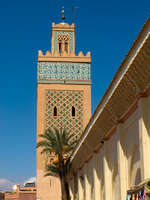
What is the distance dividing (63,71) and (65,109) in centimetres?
290

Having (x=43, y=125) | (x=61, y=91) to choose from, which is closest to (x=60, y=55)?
(x=61, y=91)

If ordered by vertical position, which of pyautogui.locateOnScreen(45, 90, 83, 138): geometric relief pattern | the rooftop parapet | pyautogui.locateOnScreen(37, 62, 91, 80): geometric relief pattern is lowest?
pyautogui.locateOnScreen(45, 90, 83, 138): geometric relief pattern

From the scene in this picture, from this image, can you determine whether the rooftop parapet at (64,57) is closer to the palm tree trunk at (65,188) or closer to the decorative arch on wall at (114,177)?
the palm tree trunk at (65,188)

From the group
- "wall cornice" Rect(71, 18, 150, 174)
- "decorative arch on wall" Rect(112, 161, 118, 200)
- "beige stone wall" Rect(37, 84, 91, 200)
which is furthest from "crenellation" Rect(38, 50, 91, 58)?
"decorative arch on wall" Rect(112, 161, 118, 200)

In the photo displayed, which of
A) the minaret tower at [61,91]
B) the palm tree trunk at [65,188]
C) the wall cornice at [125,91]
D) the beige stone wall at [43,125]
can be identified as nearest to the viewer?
the wall cornice at [125,91]

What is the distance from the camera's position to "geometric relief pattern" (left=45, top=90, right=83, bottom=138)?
30.3 m

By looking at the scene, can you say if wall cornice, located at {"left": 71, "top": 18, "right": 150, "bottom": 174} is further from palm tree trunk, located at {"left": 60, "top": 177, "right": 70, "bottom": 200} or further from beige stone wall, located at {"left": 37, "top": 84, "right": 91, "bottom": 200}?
beige stone wall, located at {"left": 37, "top": 84, "right": 91, "bottom": 200}

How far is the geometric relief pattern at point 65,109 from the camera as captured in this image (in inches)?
1194

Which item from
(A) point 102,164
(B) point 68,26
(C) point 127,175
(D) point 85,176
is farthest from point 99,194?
(B) point 68,26

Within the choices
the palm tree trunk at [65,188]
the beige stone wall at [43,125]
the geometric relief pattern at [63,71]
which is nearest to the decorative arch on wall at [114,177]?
the palm tree trunk at [65,188]

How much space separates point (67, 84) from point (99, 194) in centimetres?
1354

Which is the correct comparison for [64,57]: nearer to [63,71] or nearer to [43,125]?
[63,71]

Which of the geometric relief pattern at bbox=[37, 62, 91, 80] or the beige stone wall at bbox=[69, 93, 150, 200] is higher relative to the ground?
the geometric relief pattern at bbox=[37, 62, 91, 80]

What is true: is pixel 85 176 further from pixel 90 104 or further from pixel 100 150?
pixel 90 104
